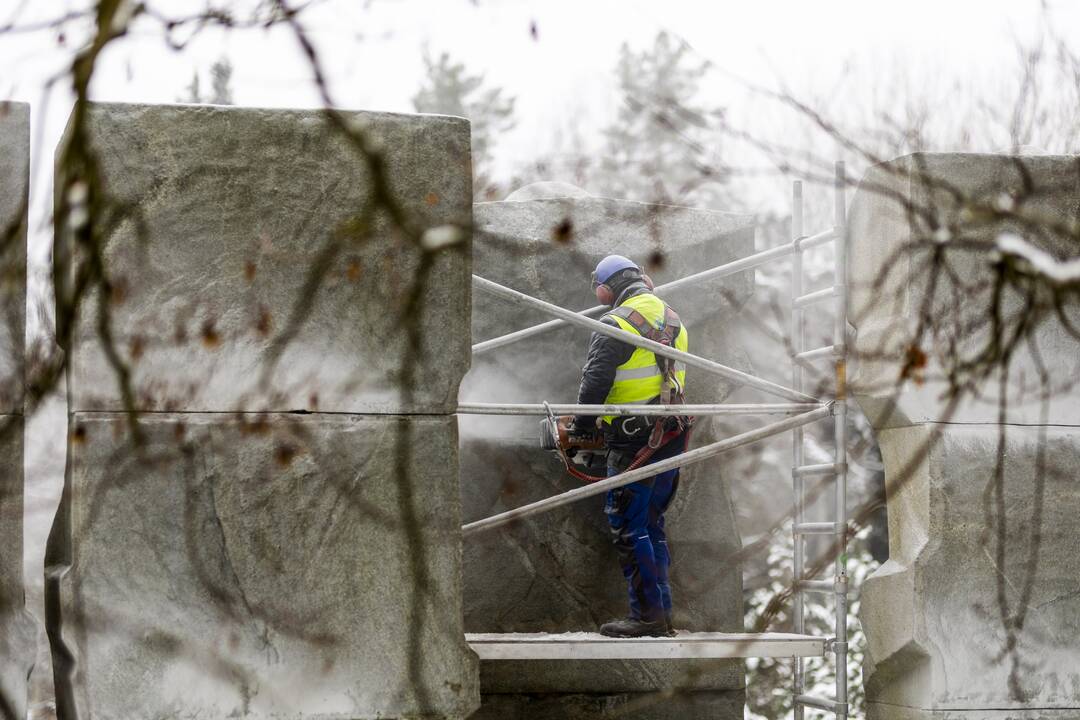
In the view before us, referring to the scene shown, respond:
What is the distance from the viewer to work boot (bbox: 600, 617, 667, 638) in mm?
6441

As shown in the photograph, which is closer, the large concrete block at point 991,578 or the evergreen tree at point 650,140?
the large concrete block at point 991,578

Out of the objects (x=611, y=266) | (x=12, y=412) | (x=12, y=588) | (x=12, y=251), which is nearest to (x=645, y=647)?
(x=611, y=266)

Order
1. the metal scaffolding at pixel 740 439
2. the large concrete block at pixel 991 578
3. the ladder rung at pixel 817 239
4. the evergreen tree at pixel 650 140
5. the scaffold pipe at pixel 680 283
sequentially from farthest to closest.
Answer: the evergreen tree at pixel 650 140, the scaffold pipe at pixel 680 283, the ladder rung at pixel 817 239, the metal scaffolding at pixel 740 439, the large concrete block at pixel 991 578

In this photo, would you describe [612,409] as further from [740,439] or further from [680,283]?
[680,283]

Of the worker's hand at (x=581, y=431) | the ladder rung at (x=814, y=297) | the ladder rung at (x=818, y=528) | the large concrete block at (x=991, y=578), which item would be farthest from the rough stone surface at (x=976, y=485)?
the worker's hand at (x=581, y=431)

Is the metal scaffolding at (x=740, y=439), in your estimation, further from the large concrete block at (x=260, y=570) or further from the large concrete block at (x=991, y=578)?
the large concrete block at (x=260, y=570)

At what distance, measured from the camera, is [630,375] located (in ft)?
21.1

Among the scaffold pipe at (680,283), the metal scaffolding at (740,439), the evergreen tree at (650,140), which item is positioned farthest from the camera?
the evergreen tree at (650,140)

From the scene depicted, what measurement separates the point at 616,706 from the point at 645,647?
1138mm

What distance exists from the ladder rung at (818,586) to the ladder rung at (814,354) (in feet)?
3.23

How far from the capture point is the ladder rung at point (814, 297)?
6484 mm

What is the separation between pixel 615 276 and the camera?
6531 millimetres

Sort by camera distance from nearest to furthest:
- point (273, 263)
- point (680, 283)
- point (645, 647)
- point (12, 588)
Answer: point (12, 588) → point (273, 263) → point (645, 647) → point (680, 283)

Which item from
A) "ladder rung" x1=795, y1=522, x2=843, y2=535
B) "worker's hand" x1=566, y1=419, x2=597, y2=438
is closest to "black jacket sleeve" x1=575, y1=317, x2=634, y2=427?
"worker's hand" x1=566, y1=419, x2=597, y2=438
